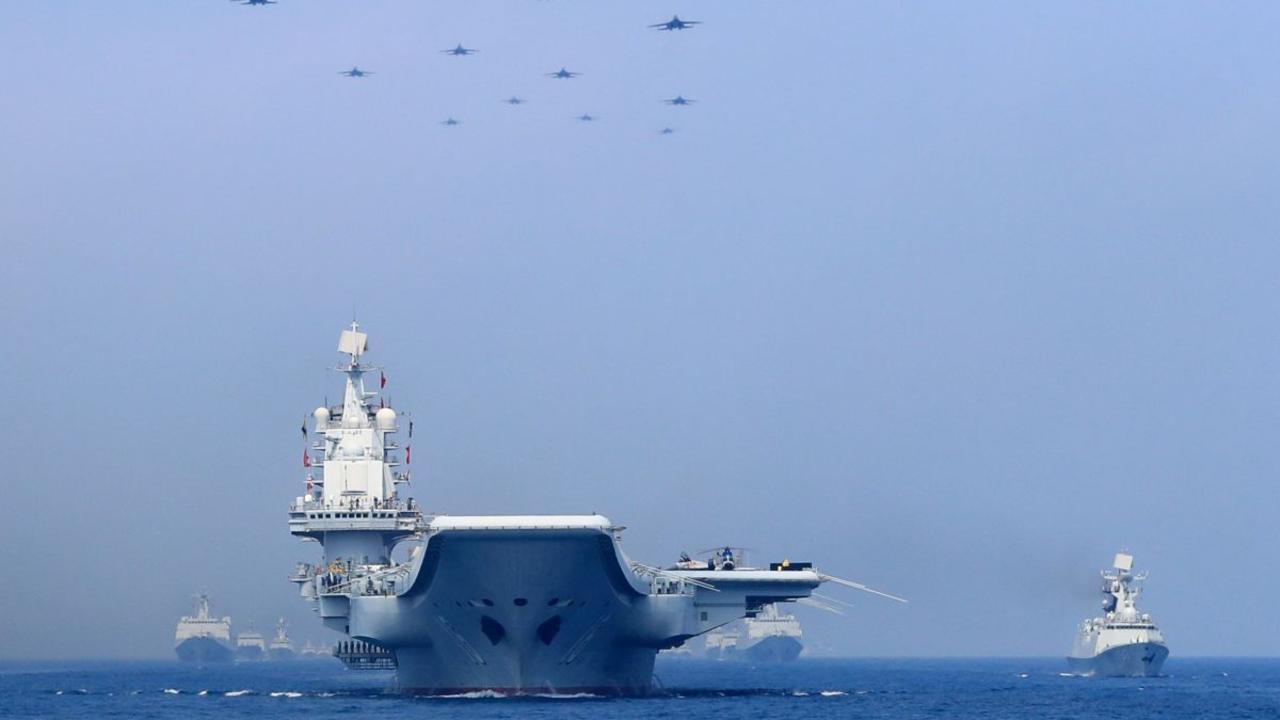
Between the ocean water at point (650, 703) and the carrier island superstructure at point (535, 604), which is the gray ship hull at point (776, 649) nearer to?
the ocean water at point (650, 703)

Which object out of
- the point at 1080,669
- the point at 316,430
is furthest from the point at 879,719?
the point at 1080,669

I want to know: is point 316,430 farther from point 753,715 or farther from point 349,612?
point 753,715

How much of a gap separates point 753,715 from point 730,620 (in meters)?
7.21

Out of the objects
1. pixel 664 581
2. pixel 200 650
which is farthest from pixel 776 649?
pixel 664 581

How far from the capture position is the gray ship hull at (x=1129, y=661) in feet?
339

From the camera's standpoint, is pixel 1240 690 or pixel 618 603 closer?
pixel 618 603

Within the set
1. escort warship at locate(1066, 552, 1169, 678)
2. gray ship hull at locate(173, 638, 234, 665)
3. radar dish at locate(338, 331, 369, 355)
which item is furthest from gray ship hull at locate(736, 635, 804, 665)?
radar dish at locate(338, 331, 369, 355)

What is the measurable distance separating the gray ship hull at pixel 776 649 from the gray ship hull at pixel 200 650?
49.1 m

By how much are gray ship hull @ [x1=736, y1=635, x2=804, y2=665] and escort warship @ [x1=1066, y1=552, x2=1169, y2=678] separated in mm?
85284

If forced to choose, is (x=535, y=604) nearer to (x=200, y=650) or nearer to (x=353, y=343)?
(x=353, y=343)

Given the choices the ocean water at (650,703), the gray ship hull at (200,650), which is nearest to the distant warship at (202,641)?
the gray ship hull at (200,650)

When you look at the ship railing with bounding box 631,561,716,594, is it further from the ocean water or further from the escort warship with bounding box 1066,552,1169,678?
the escort warship with bounding box 1066,552,1169,678

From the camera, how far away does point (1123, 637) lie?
340ft

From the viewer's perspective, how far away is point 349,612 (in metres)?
68.9
